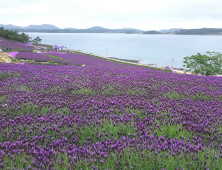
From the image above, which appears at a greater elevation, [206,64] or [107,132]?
[107,132]

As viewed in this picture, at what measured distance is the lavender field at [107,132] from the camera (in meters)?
3.07

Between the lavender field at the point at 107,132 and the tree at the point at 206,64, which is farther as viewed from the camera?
the tree at the point at 206,64

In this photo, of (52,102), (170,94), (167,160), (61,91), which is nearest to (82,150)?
(167,160)

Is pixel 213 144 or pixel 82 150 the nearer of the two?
pixel 82 150

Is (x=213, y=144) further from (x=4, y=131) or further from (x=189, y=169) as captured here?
(x=4, y=131)

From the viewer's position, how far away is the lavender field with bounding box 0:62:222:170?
3.07 m

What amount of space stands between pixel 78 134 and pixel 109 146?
2.94ft

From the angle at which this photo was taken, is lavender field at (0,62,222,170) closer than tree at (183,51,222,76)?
Yes

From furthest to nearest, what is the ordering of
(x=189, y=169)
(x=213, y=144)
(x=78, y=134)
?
1. (x=78, y=134)
2. (x=213, y=144)
3. (x=189, y=169)

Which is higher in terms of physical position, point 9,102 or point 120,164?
point 9,102

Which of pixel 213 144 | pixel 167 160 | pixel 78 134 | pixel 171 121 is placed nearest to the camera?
pixel 167 160

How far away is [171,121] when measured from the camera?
4520 mm

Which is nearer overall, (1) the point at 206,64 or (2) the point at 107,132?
(2) the point at 107,132

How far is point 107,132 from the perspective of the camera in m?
4.04
